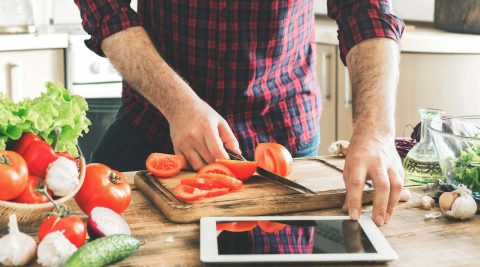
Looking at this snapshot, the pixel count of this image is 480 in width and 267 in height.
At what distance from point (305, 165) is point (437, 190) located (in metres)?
0.32

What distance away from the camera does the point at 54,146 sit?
4.09 ft

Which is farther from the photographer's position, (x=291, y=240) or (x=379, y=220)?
(x=379, y=220)

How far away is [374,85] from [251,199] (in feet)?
1.31

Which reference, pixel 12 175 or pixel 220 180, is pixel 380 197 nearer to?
pixel 220 180

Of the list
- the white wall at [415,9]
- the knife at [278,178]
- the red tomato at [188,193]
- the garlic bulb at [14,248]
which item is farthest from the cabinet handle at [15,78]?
the garlic bulb at [14,248]

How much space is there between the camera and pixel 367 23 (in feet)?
5.40

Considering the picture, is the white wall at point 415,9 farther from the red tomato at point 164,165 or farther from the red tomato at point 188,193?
the red tomato at point 188,193

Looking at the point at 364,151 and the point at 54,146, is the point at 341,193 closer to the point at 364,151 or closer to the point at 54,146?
the point at 364,151

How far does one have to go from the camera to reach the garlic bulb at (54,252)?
1.02 m

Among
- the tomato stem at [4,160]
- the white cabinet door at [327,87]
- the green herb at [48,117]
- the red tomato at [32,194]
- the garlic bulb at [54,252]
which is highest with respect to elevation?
the green herb at [48,117]

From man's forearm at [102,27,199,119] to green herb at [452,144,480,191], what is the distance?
1.79ft

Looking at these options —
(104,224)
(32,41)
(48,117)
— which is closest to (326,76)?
(32,41)

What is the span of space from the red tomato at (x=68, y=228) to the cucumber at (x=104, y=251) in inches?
2.0

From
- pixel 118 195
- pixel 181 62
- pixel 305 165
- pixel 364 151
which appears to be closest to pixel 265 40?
pixel 181 62
